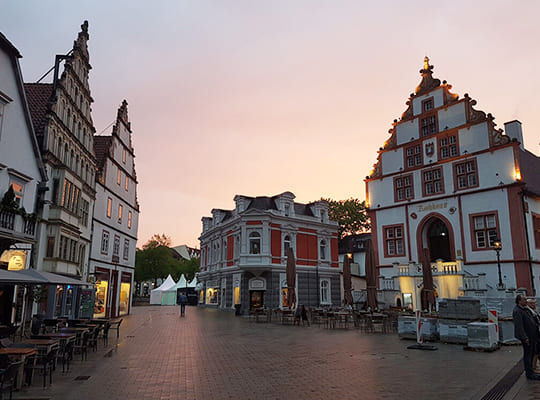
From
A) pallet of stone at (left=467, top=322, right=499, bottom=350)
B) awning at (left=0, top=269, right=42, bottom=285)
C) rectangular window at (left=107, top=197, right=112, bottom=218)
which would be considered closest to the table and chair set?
awning at (left=0, top=269, right=42, bottom=285)

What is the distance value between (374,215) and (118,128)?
22.8 metres

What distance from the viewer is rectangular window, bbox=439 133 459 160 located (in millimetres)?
30297

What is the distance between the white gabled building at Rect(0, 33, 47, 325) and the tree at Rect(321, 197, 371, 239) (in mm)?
47496

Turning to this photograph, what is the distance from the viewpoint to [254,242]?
3722 centimetres

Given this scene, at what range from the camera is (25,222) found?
15.7 m

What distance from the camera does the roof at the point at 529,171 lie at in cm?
2747

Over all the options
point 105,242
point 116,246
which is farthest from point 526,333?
point 116,246

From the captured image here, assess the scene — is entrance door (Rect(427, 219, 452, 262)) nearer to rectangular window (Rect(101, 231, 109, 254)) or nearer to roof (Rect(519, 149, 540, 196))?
roof (Rect(519, 149, 540, 196))

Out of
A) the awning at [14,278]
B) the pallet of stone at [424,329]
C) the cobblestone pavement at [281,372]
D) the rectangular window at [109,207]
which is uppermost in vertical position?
the rectangular window at [109,207]

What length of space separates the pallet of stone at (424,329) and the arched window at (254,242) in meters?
22.0

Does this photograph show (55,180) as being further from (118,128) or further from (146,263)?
(146,263)

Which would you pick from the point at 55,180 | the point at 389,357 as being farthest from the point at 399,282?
the point at 55,180

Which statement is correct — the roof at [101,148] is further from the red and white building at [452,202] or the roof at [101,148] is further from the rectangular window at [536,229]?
the rectangular window at [536,229]

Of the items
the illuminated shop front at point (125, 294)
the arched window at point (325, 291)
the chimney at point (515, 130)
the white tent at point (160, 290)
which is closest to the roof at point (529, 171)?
the chimney at point (515, 130)
